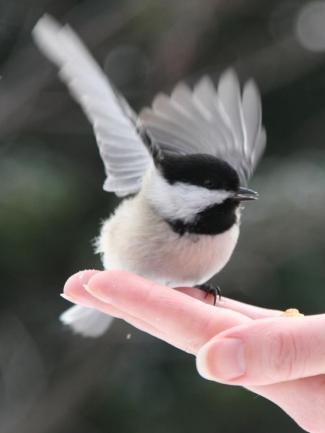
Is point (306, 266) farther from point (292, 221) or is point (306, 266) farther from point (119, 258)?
point (119, 258)

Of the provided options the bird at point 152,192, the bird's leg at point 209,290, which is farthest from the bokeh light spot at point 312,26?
the bird's leg at point 209,290

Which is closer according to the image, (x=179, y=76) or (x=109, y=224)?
(x=109, y=224)

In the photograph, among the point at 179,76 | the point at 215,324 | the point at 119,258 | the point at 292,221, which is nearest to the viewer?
the point at 215,324

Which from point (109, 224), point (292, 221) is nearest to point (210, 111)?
point (109, 224)

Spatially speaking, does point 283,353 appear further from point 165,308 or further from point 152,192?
point 152,192

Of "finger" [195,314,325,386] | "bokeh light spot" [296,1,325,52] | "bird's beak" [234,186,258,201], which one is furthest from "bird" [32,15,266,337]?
"bokeh light spot" [296,1,325,52]
